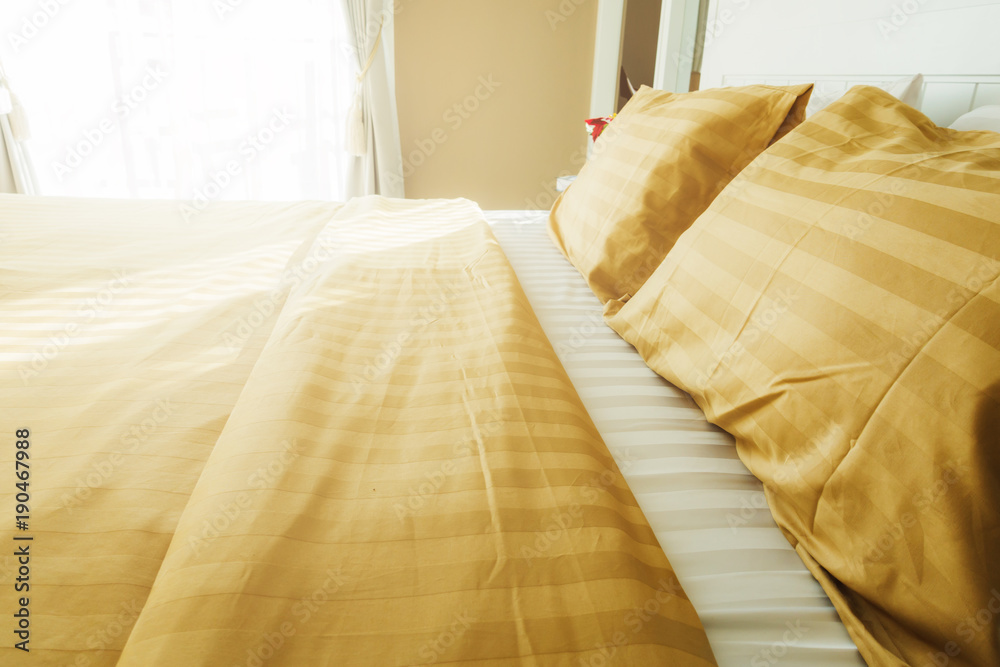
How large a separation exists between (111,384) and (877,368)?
3.06 ft

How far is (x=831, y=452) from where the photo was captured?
605 mm

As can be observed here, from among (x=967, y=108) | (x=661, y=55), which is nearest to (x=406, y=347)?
(x=967, y=108)

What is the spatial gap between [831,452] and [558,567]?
0.98 feet

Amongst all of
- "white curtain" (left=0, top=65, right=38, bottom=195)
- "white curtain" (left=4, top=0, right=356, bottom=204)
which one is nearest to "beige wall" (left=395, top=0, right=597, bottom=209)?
"white curtain" (left=4, top=0, right=356, bottom=204)

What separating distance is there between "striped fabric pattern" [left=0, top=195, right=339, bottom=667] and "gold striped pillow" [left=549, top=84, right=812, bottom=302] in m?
0.71

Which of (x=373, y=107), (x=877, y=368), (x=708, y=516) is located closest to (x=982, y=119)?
(x=877, y=368)

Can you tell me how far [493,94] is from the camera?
3.64m

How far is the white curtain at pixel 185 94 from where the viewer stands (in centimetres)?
311

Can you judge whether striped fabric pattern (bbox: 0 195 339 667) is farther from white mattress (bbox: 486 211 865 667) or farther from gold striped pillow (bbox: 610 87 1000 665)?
gold striped pillow (bbox: 610 87 1000 665)

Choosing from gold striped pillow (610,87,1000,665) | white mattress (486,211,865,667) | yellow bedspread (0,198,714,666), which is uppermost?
gold striped pillow (610,87,1000,665)

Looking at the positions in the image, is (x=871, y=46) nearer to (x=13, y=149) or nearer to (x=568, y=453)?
(x=568, y=453)

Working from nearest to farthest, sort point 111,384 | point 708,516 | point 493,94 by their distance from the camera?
point 708,516, point 111,384, point 493,94

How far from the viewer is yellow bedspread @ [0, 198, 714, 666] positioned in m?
0.49

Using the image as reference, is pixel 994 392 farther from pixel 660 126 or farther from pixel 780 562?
pixel 660 126
